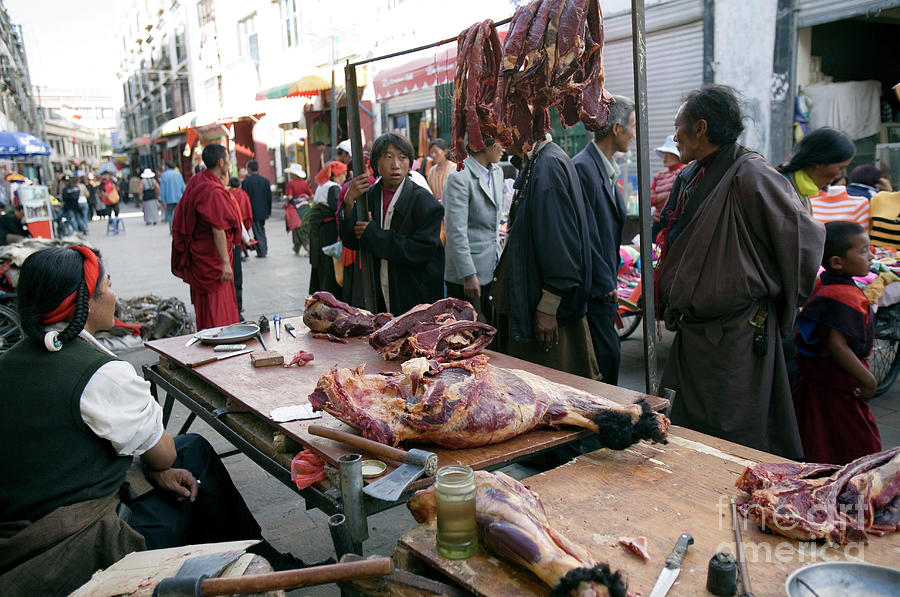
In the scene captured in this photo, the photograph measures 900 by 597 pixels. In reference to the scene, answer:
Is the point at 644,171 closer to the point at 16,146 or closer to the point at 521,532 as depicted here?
the point at 521,532

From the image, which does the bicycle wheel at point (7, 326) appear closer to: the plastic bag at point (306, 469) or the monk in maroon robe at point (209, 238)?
the monk in maroon robe at point (209, 238)

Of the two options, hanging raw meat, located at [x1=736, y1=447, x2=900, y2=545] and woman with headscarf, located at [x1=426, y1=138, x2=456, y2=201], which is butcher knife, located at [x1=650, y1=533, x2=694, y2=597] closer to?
hanging raw meat, located at [x1=736, y1=447, x2=900, y2=545]

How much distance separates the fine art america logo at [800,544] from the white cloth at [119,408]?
1.84 meters

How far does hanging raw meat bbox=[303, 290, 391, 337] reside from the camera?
11.3 feet

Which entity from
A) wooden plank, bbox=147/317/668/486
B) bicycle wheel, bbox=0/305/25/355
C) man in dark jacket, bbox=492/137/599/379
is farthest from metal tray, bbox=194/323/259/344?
bicycle wheel, bbox=0/305/25/355

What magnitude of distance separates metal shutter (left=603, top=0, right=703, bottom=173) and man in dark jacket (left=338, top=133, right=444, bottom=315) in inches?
232

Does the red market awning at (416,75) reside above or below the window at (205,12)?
below

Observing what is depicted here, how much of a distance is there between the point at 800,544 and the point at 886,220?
16.3ft

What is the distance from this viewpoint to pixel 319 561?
3.22 metres

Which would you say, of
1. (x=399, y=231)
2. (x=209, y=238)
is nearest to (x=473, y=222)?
(x=399, y=231)

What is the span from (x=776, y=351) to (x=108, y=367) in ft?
8.91

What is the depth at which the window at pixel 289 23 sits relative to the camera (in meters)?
21.2

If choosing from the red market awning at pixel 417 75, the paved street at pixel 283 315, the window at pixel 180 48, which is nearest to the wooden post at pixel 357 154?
the paved street at pixel 283 315

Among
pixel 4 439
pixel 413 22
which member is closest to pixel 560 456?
pixel 4 439
